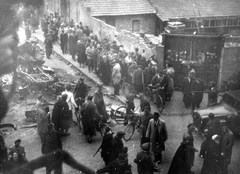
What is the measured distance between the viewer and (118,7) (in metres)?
27.2

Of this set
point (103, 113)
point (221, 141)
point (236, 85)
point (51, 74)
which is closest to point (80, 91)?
point (103, 113)

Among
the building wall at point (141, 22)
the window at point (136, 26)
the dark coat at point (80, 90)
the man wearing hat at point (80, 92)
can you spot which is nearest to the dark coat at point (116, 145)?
the man wearing hat at point (80, 92)

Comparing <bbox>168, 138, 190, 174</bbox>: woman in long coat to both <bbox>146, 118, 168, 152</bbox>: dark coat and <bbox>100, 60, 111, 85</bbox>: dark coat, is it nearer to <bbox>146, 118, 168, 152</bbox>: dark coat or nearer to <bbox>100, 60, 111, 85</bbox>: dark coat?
<bbox>146, 118, 168, 152</bbox>: dark coat

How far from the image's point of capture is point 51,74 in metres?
18.7

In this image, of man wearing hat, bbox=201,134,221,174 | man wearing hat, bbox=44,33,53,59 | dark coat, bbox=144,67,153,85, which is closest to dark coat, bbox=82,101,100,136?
man wearing hat, bbox=201,134,221,174

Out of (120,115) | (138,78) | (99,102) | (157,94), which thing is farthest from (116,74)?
(99,102)

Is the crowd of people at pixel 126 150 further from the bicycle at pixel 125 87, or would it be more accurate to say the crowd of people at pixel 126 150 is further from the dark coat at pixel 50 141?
the bicycle at pixel 125 87

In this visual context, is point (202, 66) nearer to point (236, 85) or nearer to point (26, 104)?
point (236, 85)

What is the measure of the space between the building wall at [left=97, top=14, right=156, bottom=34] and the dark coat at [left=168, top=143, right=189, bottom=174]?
19026 millimetres

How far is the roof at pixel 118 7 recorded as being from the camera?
26741 mm

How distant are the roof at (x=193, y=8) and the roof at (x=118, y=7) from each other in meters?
0.82

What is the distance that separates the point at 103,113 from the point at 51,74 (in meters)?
6.62

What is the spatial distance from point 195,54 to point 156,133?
8.13 metres

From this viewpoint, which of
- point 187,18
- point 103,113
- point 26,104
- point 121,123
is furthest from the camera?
point 187,18
